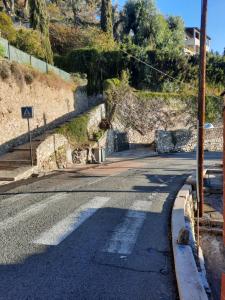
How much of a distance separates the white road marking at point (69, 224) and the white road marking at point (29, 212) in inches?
34.9

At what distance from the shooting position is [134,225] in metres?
6.88

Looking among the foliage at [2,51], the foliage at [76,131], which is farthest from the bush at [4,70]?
the foliage at [76,131]

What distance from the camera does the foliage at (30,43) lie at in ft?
78.6

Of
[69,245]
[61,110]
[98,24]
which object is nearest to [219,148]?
[61,110]

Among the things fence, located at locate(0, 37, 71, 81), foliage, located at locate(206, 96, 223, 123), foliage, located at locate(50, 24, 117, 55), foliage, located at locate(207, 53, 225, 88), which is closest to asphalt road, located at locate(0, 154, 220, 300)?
fence, located at locate(0, 37, 71, 81)

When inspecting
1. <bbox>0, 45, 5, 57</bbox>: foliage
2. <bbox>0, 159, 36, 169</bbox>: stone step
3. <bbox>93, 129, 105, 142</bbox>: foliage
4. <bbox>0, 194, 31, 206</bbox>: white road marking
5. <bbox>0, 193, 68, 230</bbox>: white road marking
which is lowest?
<bbox>0, 193, 68, 230</bbox>: white road marking

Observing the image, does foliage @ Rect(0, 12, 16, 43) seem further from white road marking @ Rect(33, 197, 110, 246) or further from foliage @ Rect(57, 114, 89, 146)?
white road marking @ Rect(33, 197, 110, 246)

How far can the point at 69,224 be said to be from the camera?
22.2 ft

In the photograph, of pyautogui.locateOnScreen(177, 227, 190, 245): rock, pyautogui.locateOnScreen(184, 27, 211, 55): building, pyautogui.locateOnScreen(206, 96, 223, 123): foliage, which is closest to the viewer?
pyautogui.locateOnScreen(177, 227, 190, 245): rock

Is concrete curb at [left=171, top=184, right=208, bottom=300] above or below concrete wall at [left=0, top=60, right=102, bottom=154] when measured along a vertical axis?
below

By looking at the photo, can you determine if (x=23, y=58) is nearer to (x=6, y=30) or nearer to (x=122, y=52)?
(x=6, y=30)

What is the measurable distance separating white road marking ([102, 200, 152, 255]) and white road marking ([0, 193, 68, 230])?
2196 millimetres

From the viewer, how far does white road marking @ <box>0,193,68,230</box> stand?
21.9 feet

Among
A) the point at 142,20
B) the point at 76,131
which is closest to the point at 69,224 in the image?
the point at 76,131
